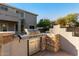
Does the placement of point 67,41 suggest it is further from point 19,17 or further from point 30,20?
point 19,17

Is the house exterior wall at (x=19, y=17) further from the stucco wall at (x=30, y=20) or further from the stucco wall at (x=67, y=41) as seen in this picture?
the stucco wall at (x=67, y=41)

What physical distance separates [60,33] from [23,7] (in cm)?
217

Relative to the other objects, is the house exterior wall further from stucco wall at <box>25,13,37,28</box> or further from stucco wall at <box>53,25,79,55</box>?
stucco wall at <box>53,25,79,55</box>

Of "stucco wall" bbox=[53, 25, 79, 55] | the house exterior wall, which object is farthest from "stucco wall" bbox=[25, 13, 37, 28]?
"stucco wall" bbox=[53, 25, 79, 55]

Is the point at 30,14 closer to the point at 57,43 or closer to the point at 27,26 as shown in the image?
the point at 27,26

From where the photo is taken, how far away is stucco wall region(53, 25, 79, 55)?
17.0ft

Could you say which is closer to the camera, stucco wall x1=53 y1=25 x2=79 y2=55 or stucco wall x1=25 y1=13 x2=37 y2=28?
stucco wall x1=25 y1=13 x2=37 y2=28

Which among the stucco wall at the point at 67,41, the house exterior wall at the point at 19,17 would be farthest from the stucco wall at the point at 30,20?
the stucco wall at the point at 67,41

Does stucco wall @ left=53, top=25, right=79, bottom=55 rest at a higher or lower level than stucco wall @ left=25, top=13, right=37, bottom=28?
lower

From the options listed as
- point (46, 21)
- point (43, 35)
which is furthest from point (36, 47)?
point (46, 21)

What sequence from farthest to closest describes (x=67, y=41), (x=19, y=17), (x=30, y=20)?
(x=67, y=41) < (x=19, y=17) < (x=30, y=20)

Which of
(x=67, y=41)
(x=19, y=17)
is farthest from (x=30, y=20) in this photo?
(x=67, y=41)

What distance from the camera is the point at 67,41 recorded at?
5.64m

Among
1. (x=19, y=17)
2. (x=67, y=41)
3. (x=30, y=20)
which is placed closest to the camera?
(x=30, y=20)
